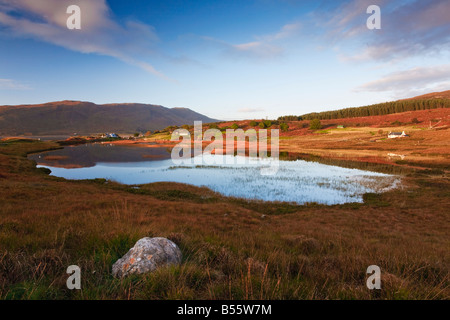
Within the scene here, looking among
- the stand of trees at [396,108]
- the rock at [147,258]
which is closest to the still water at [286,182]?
the rock at [147,258]

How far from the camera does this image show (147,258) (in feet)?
14.3

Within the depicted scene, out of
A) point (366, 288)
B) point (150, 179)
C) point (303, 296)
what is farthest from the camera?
point (150, 179)

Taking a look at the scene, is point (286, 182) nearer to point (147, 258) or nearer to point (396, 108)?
point (147, 258)

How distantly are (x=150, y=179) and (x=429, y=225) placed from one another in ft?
105

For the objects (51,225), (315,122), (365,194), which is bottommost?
(365,194)

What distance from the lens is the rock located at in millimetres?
4141

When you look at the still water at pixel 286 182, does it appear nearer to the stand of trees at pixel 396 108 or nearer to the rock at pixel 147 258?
the rock at pixel 147 258

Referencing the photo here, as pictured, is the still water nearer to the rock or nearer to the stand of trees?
the rock

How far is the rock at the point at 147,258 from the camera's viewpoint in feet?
13.6

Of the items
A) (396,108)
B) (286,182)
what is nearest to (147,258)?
(286,182)
